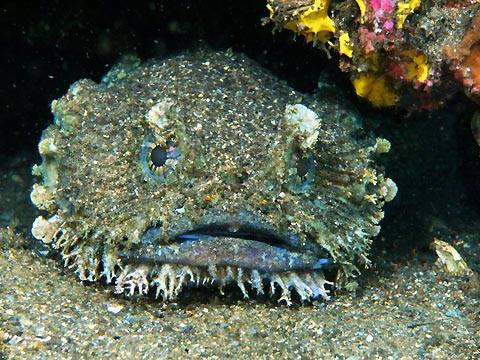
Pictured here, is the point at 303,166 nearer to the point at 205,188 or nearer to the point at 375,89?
the point at 205,188

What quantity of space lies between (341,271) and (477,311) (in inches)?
41.2

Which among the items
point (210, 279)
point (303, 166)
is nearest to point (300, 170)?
point (303, 166)

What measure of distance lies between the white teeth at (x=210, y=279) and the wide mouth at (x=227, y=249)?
0.21 ft

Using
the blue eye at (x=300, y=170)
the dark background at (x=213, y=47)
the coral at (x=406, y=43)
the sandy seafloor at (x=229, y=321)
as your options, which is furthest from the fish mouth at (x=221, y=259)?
the dark background at (x=213, y=47)

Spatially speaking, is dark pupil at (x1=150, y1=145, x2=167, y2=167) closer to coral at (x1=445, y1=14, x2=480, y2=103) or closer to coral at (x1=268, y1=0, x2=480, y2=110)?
coral at (x1=268, y1=0, x2=480, y2=110)

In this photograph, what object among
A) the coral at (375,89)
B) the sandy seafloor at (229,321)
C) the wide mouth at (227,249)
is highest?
the coral at (375,89)

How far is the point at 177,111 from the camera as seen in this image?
13.2 ft

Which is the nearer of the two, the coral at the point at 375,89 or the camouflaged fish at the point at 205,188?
the camouflaged fish at the point at 205,188

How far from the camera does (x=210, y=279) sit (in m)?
3.81

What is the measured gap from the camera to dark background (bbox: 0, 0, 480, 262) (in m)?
5.77

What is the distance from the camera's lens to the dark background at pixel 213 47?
5.77 m

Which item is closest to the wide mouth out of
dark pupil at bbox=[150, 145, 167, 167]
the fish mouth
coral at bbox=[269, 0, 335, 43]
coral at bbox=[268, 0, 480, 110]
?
the fish mouth

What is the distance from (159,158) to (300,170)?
106cm

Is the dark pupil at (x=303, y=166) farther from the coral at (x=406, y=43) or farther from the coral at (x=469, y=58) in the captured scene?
the coral at (x=469, y=58)
